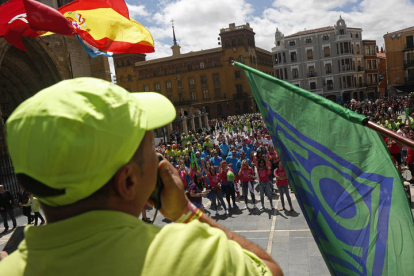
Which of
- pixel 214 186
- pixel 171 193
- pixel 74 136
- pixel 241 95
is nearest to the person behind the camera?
pixel 74 136

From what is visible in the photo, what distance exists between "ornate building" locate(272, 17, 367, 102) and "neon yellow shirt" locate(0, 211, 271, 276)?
59.3 metres

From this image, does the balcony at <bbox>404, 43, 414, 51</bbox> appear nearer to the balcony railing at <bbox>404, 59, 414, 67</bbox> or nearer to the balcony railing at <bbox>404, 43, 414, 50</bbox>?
the balcony railing at <bbox>404, 43, 414, 50</bbox>

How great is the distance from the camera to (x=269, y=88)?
307 centimetres

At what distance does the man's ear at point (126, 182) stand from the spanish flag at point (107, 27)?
7.08m

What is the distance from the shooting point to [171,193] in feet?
3.69

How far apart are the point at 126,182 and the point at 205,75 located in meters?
65.3

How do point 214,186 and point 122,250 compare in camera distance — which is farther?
point 214,186

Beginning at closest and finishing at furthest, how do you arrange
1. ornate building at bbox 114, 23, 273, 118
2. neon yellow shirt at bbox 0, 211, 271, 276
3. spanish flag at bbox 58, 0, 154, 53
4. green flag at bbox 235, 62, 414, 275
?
neon yellow shirt at bbox 0, 211, 271, 276, green flag at bbox 235, 62, 414, 275, spanish flag at bbox 58, 0, 154, 53, ornate building at bbox 114, 23, 273, 118

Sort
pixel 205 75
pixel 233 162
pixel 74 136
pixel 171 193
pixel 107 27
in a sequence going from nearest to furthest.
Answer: pixel 74 136 < pixel 171 193 < pixel 107 27 < pixel 233 162 < pixel 205 75

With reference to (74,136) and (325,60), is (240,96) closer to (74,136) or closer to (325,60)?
(325,60)

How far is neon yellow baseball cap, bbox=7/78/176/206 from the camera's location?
0.80 meters

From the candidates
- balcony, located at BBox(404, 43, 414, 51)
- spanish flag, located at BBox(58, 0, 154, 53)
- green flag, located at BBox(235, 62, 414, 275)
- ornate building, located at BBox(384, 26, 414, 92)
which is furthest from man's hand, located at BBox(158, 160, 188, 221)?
balcony, located at BBox(404, 43, 414, 51)

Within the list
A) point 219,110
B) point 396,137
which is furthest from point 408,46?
point 396,137

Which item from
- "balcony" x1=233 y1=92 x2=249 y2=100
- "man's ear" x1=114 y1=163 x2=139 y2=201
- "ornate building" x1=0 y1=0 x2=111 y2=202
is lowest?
"man's ear" x1=114 y1=163 x2=139 y2=201
